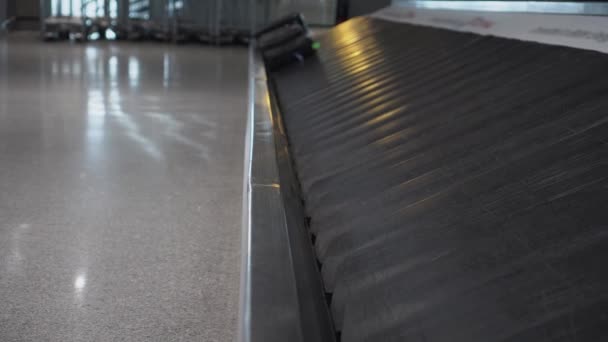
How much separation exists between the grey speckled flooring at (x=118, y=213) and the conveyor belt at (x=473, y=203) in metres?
0.65

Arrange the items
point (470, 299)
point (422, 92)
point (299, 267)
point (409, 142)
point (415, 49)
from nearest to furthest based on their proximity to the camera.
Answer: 1. point (470, 299)
2. point (299, 267)
3. point (409, 142)
4. point (422, 92)
5. point (415, 49)

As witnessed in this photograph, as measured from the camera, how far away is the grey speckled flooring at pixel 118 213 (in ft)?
8.46

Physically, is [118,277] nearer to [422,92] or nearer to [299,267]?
[299,267]

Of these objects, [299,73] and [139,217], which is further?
[299,73]

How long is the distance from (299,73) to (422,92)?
10.5 feet

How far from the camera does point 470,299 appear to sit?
1349 mm

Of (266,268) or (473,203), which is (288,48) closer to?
(473,203)

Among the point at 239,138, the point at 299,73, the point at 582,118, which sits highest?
the point at 582,118

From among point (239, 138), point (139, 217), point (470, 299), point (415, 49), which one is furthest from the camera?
point (239, 138)

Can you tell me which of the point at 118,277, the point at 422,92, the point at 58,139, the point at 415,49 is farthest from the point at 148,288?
the point at 58,139

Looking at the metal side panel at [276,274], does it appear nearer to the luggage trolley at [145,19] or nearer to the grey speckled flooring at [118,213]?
the grey speckled flooring at [118,213]

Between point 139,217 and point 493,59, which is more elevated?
point 493,59

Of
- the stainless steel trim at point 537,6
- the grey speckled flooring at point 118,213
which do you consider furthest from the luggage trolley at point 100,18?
the stainless steel trim at point 537,6

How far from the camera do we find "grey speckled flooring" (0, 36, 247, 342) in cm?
258
